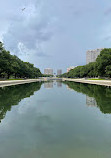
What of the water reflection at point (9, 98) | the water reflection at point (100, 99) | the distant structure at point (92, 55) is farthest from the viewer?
the distant structure at point (92, 55)

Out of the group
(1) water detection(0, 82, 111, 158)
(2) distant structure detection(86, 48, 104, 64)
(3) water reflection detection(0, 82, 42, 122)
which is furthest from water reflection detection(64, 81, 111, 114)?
(2) distant structure detection(86, 48, 104, 64)

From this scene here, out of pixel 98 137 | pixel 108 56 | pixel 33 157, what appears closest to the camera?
pixel 33 157

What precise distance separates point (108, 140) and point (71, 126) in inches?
71.6

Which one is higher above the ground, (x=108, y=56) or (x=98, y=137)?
(x=108, y=56)

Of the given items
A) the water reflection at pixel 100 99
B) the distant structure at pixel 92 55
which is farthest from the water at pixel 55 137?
the distant structure at pixel 92 55

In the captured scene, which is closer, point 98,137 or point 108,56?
point 98,137

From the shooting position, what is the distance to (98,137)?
17.1ft

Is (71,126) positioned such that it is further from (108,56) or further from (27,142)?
(108,56)

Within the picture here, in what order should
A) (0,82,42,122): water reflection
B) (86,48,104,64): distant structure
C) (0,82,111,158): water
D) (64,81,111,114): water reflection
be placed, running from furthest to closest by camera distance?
(86,48,104,64): distant structure, (64,81,111,114): water reflection, (0,82,42,122): water reflection, (0,82,111,158): water

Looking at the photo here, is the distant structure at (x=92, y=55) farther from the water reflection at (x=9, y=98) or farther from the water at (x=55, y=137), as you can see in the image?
the water at (x=55, y=137)

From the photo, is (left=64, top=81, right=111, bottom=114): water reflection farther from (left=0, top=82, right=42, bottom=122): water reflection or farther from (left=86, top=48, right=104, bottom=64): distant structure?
(left=86, top=48, right=104, bottom=64): distant structure

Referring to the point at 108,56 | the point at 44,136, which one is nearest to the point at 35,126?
the point at 44,136

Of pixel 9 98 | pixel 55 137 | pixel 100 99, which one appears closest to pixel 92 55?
pixel 100 99

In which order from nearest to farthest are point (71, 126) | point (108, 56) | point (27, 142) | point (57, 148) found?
point (57, 148)
point (27, 142)
point (71, 126)
point (108, 56)
